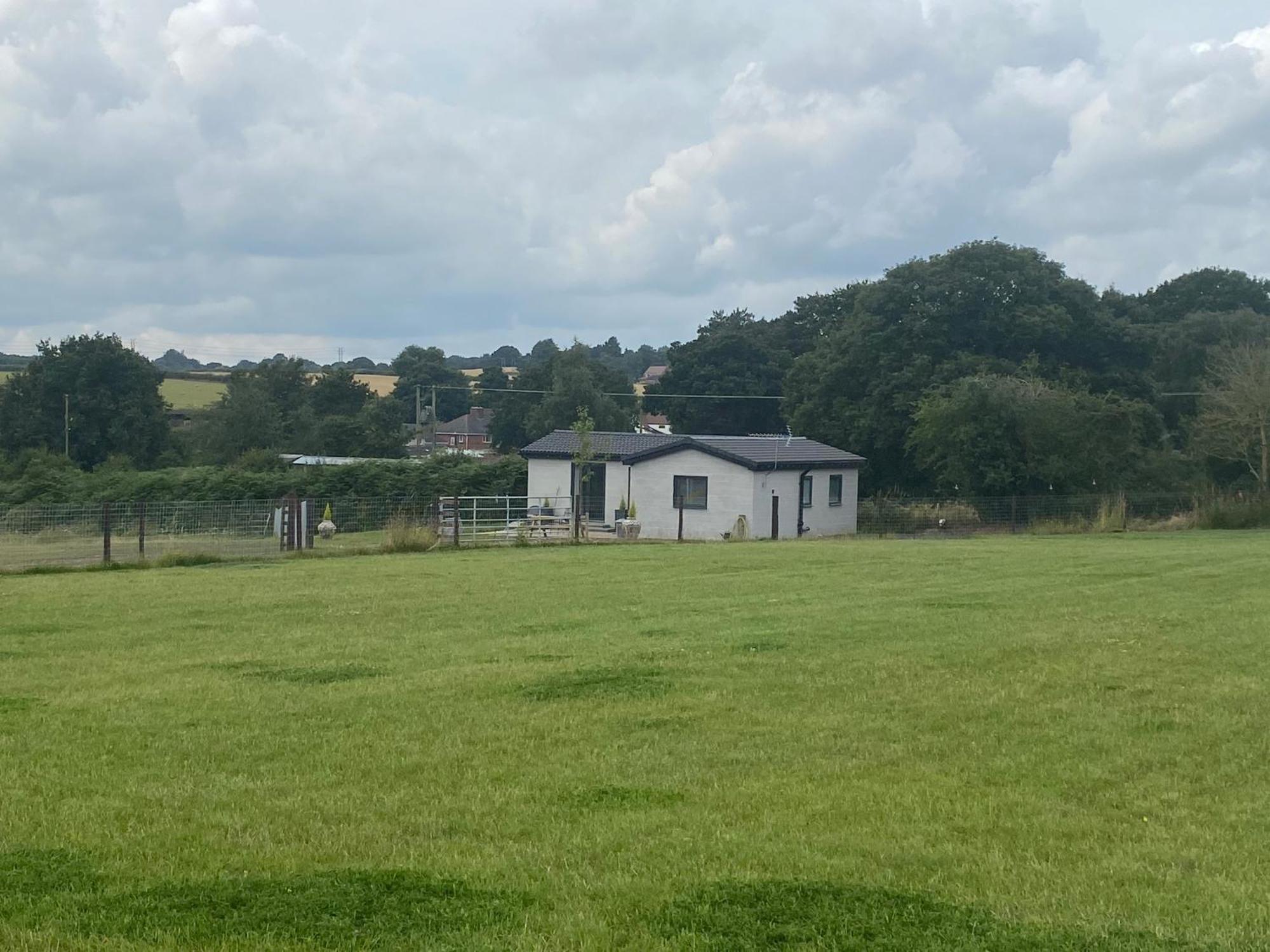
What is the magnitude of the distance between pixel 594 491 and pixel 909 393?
605 inches

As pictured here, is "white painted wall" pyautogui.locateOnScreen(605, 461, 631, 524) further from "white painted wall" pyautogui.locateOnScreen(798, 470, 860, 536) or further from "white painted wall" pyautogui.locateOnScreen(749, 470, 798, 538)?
"white painted wall" pyautogui.locateOnScreen(798, 470, 860, 536)

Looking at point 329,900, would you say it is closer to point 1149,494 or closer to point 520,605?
point 520,605

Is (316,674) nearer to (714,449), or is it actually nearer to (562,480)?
(714,449)

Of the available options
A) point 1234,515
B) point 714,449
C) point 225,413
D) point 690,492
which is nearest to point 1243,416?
point 1234,515

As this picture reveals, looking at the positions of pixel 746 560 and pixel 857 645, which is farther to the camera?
pixel 746 560

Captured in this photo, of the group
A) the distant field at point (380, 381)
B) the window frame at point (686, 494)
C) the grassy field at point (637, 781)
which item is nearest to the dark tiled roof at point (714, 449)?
the window frame at point (686, 494)

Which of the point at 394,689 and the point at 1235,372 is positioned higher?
the point at 1235,372

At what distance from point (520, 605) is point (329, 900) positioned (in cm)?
1128

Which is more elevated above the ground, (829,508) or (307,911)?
(829,508)

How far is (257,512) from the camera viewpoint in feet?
99.3

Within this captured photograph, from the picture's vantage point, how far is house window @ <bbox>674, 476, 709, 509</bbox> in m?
41.8

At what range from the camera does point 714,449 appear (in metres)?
41.2

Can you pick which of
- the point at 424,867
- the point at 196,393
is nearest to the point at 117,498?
the point at 424,867

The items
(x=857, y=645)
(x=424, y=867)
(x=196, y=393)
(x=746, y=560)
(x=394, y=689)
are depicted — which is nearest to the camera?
(x=424, y=867)
